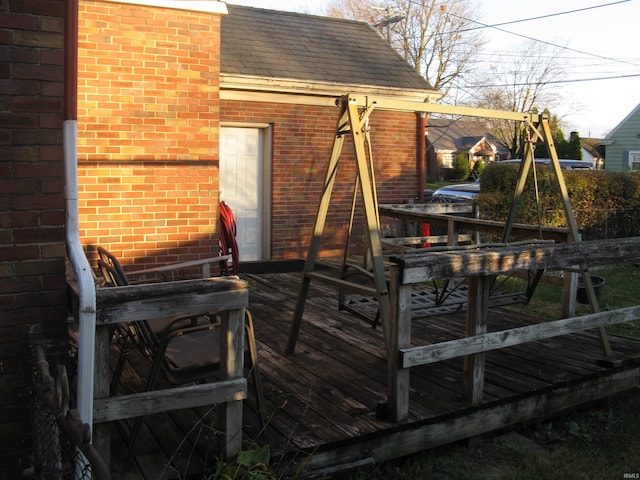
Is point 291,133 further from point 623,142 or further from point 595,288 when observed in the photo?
point 623,142

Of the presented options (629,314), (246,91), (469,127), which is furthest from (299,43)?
(469,127)

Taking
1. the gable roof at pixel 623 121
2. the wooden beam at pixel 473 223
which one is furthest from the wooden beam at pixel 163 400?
the gable roof at pixel 623 121

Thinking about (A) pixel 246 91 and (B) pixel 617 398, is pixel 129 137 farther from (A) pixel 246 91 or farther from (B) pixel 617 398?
(B) pixel 617 398

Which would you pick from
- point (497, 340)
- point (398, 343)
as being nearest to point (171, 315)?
point (398, 343)

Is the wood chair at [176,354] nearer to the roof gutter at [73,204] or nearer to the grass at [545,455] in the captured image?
the roof gutter at [73,204]

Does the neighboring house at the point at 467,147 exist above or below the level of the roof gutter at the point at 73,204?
above

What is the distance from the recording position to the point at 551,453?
12.8 feet

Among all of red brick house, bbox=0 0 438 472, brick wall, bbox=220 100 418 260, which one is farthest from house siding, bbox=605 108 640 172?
brick wall, bbox=220 100 418 260

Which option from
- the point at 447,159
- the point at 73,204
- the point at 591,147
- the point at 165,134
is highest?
the point at 591,147

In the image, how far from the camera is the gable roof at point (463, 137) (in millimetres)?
52000

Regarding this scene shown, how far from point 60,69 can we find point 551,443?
3.62m

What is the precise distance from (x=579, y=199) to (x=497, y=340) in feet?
29.9

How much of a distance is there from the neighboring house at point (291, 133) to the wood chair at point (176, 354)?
5472 millimetres

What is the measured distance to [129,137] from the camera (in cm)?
608
